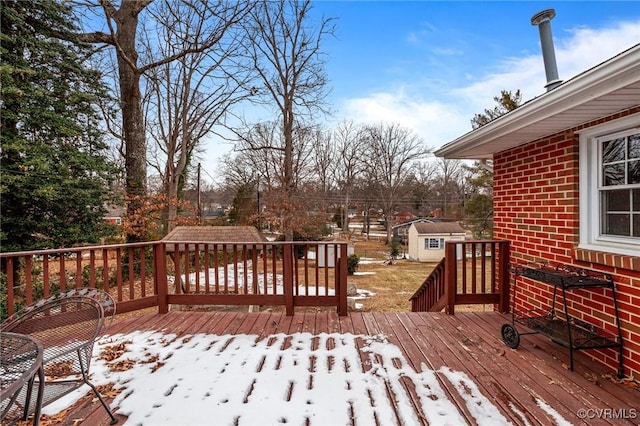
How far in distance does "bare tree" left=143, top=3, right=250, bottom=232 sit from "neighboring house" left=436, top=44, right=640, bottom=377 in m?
9.81

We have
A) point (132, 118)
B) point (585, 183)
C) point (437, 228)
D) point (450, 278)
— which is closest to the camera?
point (585, 183)

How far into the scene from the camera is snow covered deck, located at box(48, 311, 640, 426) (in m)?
1.98

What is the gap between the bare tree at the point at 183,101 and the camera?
1095 centimetres

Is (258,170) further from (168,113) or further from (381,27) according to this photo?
(381,27)

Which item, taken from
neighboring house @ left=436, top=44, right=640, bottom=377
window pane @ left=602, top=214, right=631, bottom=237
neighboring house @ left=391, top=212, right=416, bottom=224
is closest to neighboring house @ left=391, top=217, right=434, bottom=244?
neighboring house @ left=391, top=212, right=416, bottom=224

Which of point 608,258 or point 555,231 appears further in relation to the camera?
point 555,231

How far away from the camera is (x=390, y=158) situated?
1006 inches

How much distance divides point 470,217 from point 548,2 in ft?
56.9

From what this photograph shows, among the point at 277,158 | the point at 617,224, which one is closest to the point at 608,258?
the point at 617,224

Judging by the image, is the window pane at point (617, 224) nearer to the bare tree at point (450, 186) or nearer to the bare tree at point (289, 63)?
the bare tree at point (289, 63)

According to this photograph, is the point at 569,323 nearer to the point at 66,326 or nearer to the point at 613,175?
the point at 613,175

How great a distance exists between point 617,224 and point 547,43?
8.53 ft

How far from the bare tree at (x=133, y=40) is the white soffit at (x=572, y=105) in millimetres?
7186

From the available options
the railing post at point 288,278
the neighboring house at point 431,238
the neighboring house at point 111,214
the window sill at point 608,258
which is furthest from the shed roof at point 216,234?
the neighboring house at point 431,238
